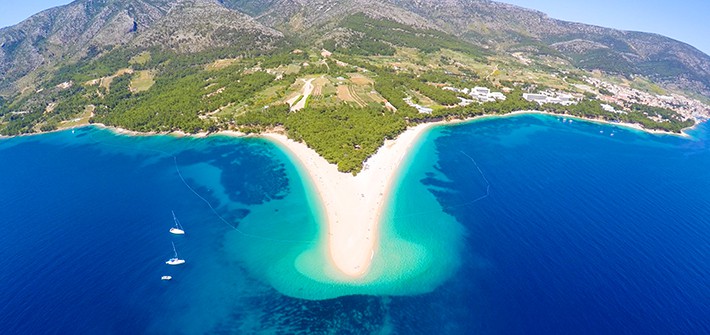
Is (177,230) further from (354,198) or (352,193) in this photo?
(352,193)

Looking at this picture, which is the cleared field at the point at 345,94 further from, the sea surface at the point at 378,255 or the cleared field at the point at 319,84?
the sea surface at the point at 378,255

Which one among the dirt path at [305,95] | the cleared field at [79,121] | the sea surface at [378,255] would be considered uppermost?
the dirt path at [305,95]

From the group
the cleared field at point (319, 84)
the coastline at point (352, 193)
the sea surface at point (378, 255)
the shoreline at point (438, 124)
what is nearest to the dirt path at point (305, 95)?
the cleared field at point (319, 84)

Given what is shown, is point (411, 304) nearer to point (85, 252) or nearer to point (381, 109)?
point (85, 252)

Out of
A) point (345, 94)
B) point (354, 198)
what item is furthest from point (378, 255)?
point (345, 94)

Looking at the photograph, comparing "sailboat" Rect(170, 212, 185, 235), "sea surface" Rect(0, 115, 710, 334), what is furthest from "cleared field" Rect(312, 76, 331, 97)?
"sailboat" Rect(170, 212, 185, 235)

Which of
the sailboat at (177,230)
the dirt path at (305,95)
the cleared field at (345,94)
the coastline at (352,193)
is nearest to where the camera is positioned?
the coastline at (352,193)
